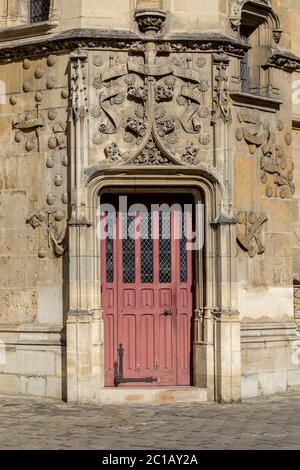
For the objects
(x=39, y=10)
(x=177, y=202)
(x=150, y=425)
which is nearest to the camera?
(x=150, y=425)

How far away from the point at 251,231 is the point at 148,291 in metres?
1.78

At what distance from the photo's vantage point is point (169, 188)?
50.9 ft

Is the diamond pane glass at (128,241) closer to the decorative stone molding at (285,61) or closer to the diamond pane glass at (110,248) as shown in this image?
the diamond pane glass at (110,248)

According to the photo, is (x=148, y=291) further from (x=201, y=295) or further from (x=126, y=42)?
(x=126, y=42)

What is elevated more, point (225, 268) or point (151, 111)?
point (151, 111)

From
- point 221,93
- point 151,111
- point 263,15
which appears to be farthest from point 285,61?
point 151,111

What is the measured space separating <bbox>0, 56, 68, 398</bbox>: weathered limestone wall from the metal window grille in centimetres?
78

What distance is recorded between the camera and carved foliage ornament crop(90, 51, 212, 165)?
49.9 feet

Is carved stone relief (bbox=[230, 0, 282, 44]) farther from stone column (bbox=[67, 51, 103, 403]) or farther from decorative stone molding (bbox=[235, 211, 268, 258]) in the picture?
decorative stone molding (bbox=[235, 211, 268, 258])

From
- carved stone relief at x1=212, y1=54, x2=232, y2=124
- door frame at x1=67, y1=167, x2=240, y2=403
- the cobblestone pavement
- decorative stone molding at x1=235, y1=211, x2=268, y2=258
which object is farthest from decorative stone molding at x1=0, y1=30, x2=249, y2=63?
the cobblestone pavement

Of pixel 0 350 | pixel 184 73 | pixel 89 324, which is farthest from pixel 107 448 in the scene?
pixel 184 73

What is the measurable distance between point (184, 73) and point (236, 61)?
0.96 meters

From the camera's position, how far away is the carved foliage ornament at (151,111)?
1522 cm

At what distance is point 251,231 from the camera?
52.4 feet
